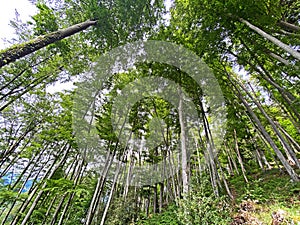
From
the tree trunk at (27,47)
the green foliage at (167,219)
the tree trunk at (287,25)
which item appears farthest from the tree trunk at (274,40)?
the green foliage at (167,219)

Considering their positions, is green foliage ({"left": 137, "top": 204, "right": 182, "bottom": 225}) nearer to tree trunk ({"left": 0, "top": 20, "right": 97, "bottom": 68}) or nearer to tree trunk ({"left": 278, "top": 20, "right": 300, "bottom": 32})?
tree trunk ({"left": 0, "top": 20, "right": 97, "bottom": 68})

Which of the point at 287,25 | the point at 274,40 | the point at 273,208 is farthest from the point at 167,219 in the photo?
the point at 287,25

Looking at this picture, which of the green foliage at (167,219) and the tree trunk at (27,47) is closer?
the tree trunk at (27,47)

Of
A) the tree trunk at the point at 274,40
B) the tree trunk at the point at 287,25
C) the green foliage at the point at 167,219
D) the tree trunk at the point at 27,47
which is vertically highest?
the tree trunk at the point at 287,25

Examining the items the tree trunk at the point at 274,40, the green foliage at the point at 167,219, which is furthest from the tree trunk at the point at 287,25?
the green foliage at the point at 167,219

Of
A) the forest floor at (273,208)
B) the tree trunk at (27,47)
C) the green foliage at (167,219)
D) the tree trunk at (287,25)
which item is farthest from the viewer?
the green foliage at (167,219)

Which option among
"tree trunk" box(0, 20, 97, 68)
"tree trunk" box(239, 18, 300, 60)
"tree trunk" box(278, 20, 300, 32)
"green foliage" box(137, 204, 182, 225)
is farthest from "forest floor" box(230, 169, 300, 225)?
"tree trunk" box(0, 20, 97, 68)

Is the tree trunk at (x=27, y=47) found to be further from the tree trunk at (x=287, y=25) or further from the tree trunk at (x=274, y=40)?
the tree trunk at (x=287, y=25)

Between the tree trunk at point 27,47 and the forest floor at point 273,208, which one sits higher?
the tree trunk at point 27,47

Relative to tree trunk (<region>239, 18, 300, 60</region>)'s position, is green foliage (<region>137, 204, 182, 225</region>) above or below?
below

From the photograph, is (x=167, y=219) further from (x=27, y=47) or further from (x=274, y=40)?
(x=27, y=47)

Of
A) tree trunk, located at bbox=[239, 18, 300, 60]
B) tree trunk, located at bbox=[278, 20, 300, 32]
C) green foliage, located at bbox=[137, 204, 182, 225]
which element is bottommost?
green foliage, located at bbox=[137, 204, 182, 225]

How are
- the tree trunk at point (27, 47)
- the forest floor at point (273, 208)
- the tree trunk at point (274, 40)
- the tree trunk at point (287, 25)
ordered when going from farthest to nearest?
1. the tree trunk at point (287, 25)
2. the tree trunk at point (274, 40)
3. the forest floor at point (273, 208)
4. the tree trunk at point (27, 47)

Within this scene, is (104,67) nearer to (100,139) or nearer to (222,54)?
(100,139)
